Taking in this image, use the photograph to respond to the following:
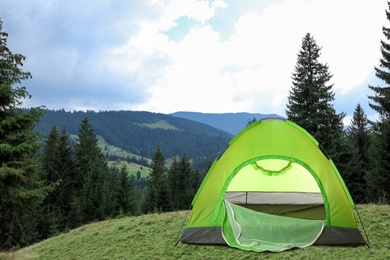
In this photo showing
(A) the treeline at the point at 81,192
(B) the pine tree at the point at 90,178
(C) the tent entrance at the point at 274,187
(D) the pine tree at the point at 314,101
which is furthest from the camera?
(B) the pine tree at the point at 90,178

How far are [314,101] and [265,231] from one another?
17412 mm

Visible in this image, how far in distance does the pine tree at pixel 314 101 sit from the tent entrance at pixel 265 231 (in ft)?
47.9

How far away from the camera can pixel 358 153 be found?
28594mm

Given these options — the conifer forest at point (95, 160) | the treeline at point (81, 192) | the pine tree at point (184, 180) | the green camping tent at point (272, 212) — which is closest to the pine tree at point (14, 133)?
the conifer forest at point (95, 160)

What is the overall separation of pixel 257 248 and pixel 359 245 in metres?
2.03

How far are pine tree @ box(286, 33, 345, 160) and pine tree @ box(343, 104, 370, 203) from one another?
3.33 m

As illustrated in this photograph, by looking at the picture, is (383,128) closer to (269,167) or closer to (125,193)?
(269,167)

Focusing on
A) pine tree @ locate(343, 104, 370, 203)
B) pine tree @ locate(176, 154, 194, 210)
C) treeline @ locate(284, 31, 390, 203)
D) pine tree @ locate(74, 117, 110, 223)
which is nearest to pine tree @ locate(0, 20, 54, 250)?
pine tree @ locate(74, 117, 110, 223)

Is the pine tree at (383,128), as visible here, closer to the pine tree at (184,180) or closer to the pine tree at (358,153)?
the pine tree at (358,153)

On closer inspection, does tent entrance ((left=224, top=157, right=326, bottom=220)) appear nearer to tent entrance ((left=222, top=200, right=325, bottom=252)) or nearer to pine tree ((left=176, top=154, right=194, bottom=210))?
tent entrance ((left=222, top=200, right=325, bottom=252))

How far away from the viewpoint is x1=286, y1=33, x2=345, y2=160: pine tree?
19.6m

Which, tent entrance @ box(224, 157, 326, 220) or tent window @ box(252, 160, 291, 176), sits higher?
tent window @ box(252, 160, 291, 176)

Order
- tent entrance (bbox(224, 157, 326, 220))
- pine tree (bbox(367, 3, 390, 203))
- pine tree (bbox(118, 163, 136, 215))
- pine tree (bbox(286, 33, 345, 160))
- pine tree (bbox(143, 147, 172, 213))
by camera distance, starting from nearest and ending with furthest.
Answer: tent entrance (bbox(224, 157, 326, 220)) → pine tree (bbox(367, 3, 390, 203)) → pine tree (bbox(286, 33, 345, 160)) → pine tree (bbox(118, 163, 136, 215)) → pine tree (bbox(143, 147, 172, 213))

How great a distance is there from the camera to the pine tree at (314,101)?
1959 centimetres
